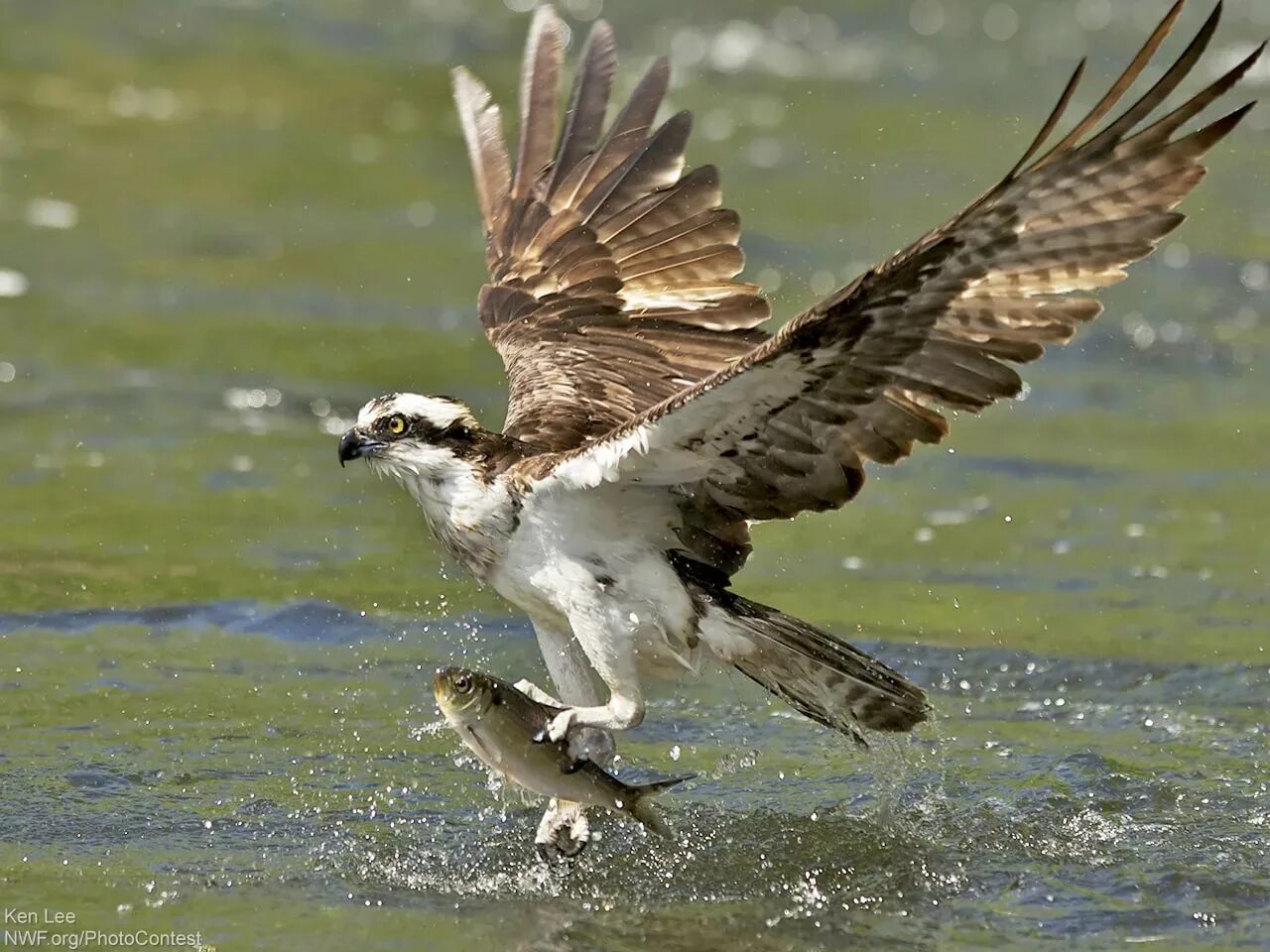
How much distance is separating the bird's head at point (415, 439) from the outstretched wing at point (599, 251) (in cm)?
79

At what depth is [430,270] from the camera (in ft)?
47.8

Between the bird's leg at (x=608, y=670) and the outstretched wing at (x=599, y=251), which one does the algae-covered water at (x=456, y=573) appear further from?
the outstretched wing at (x=599, y=251)

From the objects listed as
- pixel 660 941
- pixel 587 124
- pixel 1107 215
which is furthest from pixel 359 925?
pixel 587 124

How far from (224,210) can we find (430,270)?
1996 mm

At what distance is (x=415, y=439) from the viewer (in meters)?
6.88

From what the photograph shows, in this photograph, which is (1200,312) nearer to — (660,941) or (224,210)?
(224,210)

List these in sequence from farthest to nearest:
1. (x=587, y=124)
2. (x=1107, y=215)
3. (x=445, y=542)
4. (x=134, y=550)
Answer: (x=134, y=550) < (x=587, y=124) < (x=445, y=542) < (x=1107, y=215)

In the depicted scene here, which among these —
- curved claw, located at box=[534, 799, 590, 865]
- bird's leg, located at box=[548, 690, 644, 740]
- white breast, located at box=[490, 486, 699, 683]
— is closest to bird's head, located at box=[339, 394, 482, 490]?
white breast, located at box=[490, 486, 699, 683]

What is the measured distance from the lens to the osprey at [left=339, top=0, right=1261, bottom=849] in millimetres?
5895

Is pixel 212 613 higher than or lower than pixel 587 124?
lower

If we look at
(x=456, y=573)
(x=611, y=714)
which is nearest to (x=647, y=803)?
(x=611, y=714)

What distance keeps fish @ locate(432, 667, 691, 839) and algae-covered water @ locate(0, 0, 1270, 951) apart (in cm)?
37

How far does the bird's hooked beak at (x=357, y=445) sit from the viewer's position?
6910mm

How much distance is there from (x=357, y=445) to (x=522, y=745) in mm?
1175
